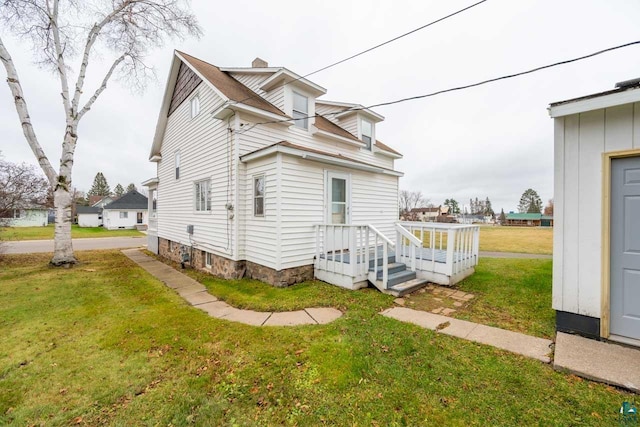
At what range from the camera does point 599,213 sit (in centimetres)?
332

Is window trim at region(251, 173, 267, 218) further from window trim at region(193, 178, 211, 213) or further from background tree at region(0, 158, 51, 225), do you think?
background tree at region(0, 158, 51, 225)

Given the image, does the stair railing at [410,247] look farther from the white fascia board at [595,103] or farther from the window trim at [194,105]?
the window trim at [194,105]

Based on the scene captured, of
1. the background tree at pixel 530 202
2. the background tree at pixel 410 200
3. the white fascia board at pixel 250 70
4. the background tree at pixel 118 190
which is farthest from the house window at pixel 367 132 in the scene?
the background tree at pixel 118 190

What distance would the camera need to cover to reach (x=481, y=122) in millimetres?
15656

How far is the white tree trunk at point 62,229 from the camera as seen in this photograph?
9.30 m

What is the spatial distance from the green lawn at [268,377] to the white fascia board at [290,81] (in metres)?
6.85

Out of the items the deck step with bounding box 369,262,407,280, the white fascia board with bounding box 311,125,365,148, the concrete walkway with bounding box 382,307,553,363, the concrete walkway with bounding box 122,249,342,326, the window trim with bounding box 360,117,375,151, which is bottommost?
the concrete walkway with bounding box 122,249,342,326

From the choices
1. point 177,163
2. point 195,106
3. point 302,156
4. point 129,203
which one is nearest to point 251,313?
point 302,156

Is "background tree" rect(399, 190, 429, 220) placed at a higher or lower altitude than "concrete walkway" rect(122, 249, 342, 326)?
higher

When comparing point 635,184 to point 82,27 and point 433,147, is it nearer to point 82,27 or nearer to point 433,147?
point 82,27

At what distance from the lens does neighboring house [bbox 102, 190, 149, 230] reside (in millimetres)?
33188

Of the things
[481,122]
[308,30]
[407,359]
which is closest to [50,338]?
[407,359]

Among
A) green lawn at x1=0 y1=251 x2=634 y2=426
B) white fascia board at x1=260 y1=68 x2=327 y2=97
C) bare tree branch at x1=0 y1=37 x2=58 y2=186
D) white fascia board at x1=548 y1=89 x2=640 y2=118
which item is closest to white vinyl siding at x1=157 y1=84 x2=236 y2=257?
white fascia board at x1=260 y1=68 x2=327 y2=97

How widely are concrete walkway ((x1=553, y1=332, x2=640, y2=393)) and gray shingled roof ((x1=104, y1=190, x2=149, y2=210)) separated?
41.0m
